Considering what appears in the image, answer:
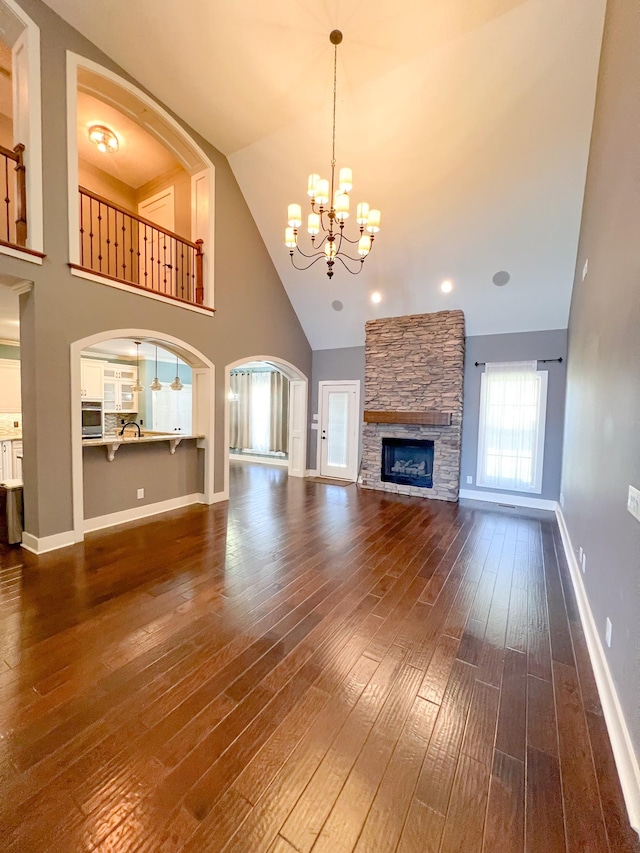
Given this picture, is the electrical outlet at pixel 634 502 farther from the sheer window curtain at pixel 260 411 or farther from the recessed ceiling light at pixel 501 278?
the sheer window curtain at pixel 260 411

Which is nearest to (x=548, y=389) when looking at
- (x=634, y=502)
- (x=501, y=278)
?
(x=501, y=278)

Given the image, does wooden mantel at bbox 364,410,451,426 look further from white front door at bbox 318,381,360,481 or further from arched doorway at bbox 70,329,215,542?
arched doorway at bbox 70,329,215,542

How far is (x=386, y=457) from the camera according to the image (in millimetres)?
6824

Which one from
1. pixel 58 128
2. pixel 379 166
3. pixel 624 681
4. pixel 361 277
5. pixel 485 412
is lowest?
pixel 624 681

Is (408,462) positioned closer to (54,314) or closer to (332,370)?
(332,370)

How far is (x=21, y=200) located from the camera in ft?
11.0

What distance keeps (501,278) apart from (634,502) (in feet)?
15.4

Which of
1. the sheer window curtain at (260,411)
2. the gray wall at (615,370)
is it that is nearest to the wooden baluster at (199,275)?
the sheer window curtain at (260,411)

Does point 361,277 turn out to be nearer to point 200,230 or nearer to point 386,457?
point 200,230

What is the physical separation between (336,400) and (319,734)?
6265 millimetres

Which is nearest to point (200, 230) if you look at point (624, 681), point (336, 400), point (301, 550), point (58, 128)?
point (58, 128)

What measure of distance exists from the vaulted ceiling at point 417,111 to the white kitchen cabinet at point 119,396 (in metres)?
5.46

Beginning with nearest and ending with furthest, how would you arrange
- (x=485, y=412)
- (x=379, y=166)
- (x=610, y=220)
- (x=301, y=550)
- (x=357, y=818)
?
1. (x=357, y=818)
2. (x=610, y=220)
3. (x=301, y=550)
4. (x=379, y=166)
5. (x=485, y=412)

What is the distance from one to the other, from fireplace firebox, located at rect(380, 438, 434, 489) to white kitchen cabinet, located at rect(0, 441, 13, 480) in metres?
6.51
